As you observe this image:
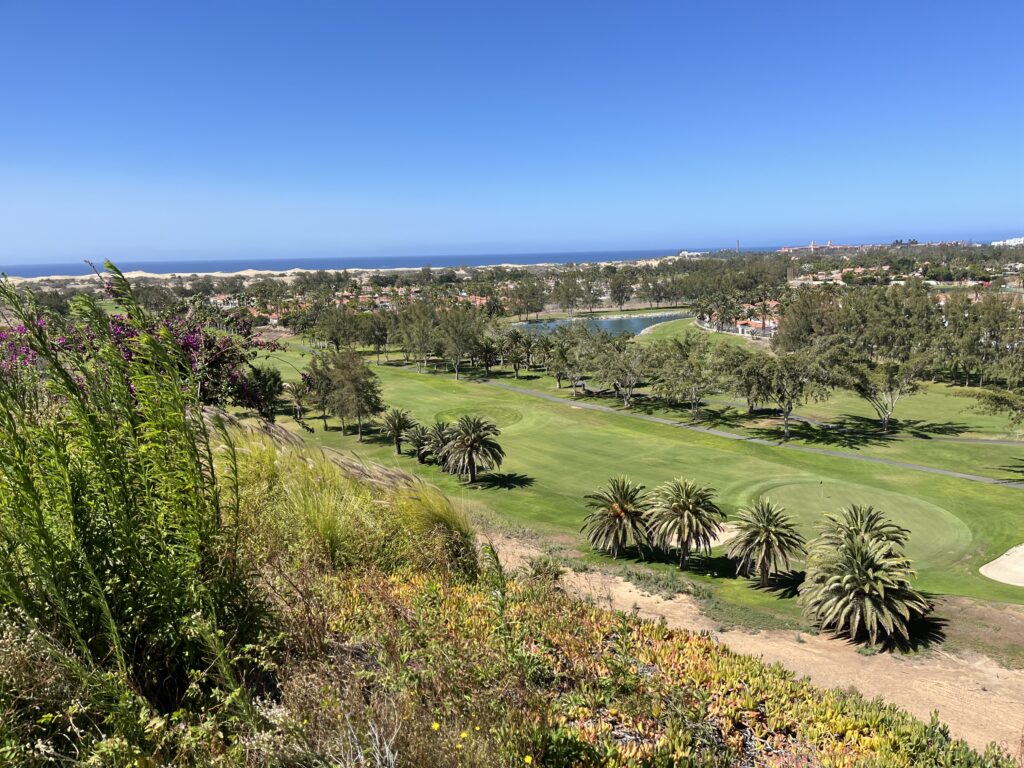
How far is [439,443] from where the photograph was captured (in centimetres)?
4428

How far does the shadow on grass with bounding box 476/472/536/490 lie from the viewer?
130 feet

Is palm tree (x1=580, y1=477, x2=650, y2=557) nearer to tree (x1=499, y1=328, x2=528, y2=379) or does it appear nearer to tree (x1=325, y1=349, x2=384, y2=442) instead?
tree (x1=325, y1=349, x2=384, y2=442)

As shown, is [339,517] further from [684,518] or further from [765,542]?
[684,518]

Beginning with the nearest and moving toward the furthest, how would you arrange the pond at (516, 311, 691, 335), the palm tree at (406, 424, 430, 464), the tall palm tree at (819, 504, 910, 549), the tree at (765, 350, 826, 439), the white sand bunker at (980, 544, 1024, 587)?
the tall palm tree at (819, 504, 910, 549) → the white sand bunker at (980, 544, 1024, 587) → the palm tree at (406, 424, 430, 464) → the tree at (765, 350, 826, 439) → the pond at (516, 311, 691, 335)

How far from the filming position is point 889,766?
5.03 m

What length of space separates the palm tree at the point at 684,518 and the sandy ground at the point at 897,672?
16.9 ft

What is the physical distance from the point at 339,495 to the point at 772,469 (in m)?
41.5

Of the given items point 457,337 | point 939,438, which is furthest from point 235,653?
point 457,337

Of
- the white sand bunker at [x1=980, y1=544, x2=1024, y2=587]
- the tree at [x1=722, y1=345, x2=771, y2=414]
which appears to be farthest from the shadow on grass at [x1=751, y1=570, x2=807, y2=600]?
the tree at [x1=722, y1=345, x2=771, y2=414]

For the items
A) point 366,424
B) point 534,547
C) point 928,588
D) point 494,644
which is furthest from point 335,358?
point 494,644

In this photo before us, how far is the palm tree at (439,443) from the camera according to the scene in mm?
42938

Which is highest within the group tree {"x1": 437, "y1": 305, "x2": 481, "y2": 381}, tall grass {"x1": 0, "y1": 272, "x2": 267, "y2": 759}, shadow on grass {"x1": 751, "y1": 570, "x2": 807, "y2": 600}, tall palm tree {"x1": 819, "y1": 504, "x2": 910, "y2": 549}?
tall grass {"x1": 0, "y1": 272, "x2": 267, "y2": 759}

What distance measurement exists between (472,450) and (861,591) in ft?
84.6

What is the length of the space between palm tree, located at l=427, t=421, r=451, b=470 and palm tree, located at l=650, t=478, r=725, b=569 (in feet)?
65.2
